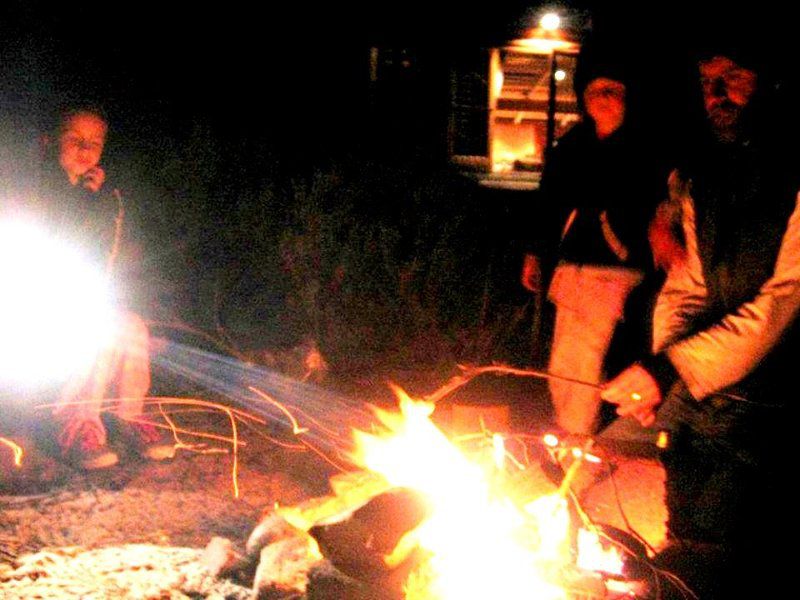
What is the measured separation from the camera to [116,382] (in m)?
5.68

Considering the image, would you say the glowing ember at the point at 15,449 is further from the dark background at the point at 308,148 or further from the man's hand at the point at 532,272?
the man's hand at the point at 532,272

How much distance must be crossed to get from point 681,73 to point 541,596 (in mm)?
6439

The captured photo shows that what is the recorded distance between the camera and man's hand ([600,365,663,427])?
9.65 feet

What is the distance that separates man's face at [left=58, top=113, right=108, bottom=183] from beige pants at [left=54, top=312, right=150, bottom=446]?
1.00m

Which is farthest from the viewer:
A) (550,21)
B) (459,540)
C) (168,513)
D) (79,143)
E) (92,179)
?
(550,21)

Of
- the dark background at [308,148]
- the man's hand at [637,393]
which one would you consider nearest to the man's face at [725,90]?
the man's hand at [637,393]

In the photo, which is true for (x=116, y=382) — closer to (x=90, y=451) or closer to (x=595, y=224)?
(x=90, y=451)

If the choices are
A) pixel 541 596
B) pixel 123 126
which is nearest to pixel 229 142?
pixel 123 126

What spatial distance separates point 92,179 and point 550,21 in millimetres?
6937

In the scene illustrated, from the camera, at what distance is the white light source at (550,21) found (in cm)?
1056

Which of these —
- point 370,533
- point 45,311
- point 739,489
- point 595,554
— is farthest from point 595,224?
point 45,311

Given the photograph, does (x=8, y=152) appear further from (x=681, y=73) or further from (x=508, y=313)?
(x=681, y=73)

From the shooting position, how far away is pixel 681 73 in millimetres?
8250

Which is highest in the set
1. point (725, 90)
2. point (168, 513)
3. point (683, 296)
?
point (725, 90)
